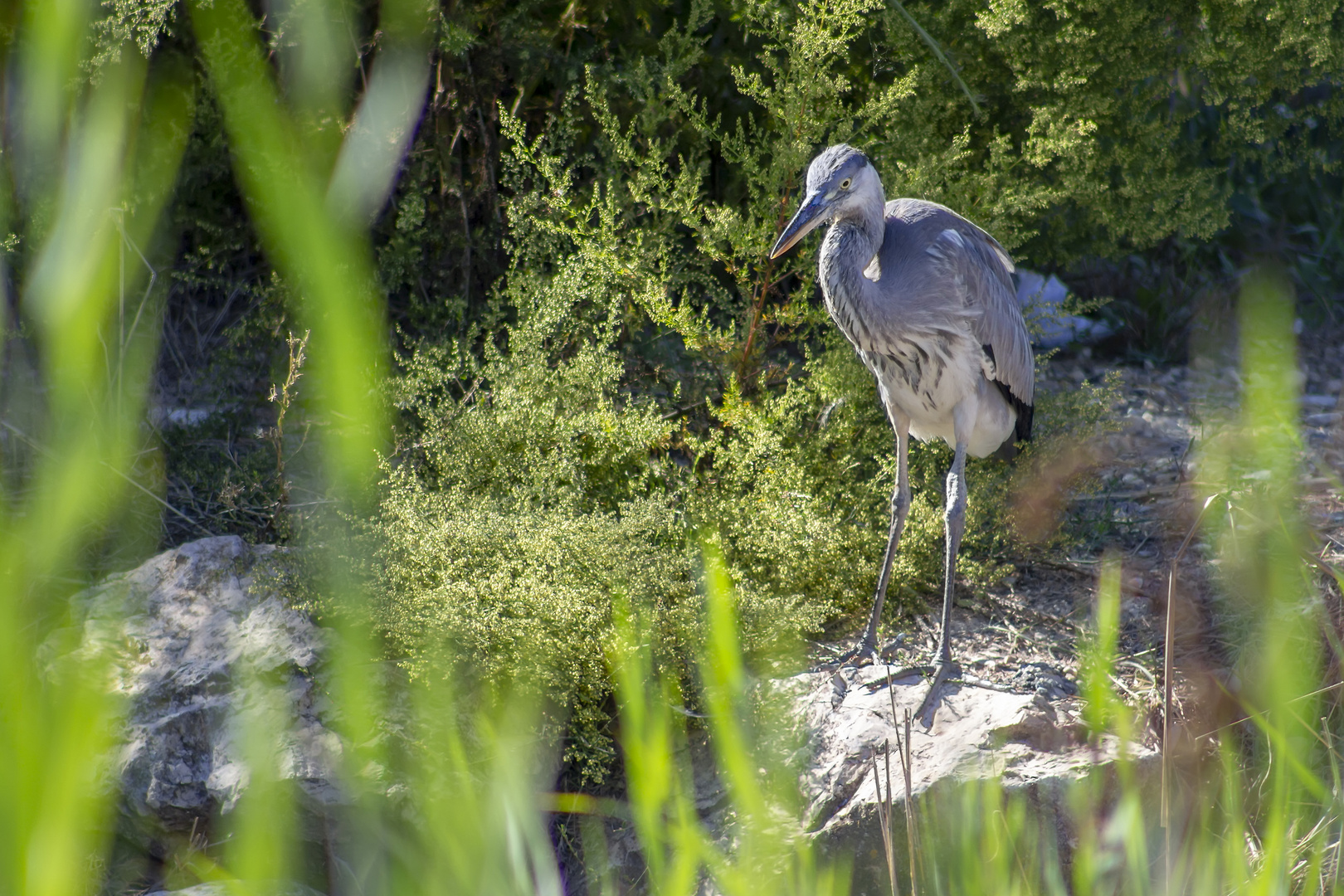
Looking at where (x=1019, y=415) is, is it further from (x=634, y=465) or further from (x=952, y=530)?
(x=634, y=465)

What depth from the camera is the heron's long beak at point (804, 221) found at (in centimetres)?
306

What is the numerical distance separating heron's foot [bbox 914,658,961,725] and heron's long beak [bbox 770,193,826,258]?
1212 mm

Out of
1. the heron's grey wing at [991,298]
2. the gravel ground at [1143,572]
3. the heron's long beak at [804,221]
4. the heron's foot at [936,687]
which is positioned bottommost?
the heron's foot at [936,687]

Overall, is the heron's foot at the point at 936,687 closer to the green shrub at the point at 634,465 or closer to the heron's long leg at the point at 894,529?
the heron's long leg at the point at 894,529

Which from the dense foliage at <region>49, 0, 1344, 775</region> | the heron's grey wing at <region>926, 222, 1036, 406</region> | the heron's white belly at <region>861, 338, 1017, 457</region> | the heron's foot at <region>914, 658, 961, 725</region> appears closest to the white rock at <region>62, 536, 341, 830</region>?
the dense foliage at <region>49, 0, 1344, 775</region>

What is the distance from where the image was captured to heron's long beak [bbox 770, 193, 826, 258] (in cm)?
306

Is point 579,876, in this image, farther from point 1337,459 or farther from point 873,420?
point 1337,459

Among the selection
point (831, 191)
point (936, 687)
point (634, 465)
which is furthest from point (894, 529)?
point (831, 191)

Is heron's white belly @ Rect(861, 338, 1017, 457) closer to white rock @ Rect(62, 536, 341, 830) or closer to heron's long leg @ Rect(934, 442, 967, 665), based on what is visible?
heron's long leg @ Rect(934, 442, 967, 665)

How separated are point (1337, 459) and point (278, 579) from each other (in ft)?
12.6

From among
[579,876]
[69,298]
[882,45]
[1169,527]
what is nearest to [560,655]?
[579,876]

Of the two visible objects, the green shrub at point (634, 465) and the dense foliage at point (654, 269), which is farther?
the dense foliage at point (654, 269)

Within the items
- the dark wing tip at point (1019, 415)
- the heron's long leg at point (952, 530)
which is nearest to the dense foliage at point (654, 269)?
the dark wing tip at point (1019, 415)

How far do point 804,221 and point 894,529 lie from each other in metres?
0.96
